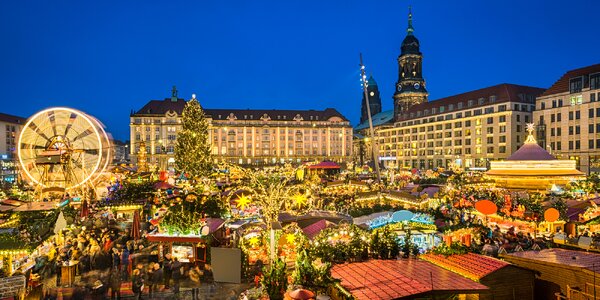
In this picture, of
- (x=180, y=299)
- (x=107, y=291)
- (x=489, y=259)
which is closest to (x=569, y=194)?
(x=489, y=259)

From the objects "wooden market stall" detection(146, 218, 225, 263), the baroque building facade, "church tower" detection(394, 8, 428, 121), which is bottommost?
"wooden market stall" detection(146, 218, 225, 263)

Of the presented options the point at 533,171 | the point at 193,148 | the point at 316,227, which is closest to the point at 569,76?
the point at 533,171

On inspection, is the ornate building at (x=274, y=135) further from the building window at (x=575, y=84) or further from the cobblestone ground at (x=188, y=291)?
the cobblestone ground at (x=188, y=291)

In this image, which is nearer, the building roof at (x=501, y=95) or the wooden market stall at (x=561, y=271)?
the wooden market stall at (x=561, y=271)

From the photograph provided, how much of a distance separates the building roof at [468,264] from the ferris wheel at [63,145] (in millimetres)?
20880

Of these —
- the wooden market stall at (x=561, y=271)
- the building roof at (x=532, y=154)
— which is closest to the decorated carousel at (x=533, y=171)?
the building roof at (x=532, y=154)

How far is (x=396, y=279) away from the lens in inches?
319

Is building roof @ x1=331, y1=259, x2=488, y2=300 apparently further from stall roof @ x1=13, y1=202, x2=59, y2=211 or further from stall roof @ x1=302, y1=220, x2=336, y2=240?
stall roof @ x1=13, y1=202, x2=59, y2=211

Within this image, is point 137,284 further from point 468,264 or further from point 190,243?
point 468,264

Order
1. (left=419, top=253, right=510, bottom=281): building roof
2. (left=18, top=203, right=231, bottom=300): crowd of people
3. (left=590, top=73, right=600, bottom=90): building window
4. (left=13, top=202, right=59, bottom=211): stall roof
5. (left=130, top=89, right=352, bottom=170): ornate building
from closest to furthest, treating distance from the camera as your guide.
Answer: (left=419, top=253, right=510, bottom=281): building roof → (left=18, top=203, right=231, bottom=300): crowd of people → (left=13, top=202, right=59, bottom=211): stall roof → (left=590, top=73, right=600, bottom=90): building window → (left=130, top=89, right=352, bottom=170): ornate building

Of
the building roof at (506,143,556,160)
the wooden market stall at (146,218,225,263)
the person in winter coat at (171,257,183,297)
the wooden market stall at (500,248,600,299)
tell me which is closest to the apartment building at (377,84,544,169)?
the building roof at (506,143,556,160)

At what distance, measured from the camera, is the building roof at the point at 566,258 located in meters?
9.07

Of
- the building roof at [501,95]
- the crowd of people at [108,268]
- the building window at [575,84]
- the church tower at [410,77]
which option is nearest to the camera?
the crowd of people at [108,268]

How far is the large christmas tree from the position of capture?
47.6 meters
